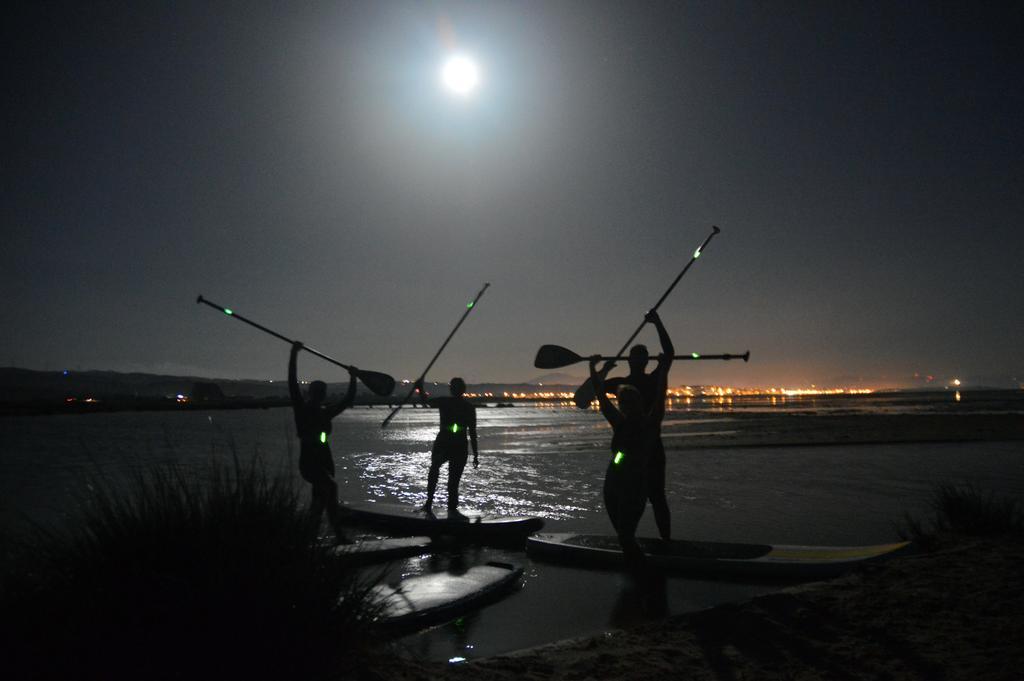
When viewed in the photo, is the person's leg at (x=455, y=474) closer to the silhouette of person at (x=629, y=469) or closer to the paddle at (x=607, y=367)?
the paddle at (x=607, y=367)

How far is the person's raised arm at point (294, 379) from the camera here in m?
7.56

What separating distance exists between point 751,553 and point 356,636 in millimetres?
4550

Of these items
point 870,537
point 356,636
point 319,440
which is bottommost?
point 870,537

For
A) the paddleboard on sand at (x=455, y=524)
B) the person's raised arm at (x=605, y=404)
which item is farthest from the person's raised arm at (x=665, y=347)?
the paddleboard on sand at (x=455, y=524)

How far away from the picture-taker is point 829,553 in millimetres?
6340

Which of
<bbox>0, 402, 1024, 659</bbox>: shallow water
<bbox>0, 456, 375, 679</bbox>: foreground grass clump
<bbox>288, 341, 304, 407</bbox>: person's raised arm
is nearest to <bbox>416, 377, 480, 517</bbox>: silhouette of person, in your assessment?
<bbox>0, 402, 1024, 659</bbox>: shallow water

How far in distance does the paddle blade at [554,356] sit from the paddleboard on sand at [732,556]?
2793 millimetres

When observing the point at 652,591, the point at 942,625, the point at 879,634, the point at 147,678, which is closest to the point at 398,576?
the point at 652,591

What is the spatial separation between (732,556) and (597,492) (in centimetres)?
682

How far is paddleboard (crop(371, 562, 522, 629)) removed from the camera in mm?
4824

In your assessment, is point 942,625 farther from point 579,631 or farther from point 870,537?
point 870,537

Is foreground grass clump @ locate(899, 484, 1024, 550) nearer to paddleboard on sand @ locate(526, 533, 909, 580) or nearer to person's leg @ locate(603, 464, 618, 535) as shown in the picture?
paddleboard on sand @ locate(526, 533, 909, 580)

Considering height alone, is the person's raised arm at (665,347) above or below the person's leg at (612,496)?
above

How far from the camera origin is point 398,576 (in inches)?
253
